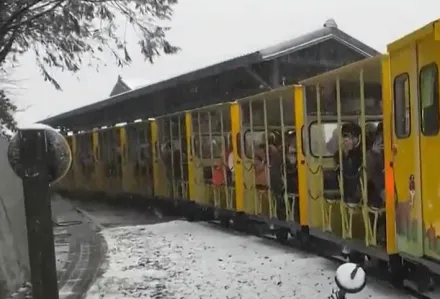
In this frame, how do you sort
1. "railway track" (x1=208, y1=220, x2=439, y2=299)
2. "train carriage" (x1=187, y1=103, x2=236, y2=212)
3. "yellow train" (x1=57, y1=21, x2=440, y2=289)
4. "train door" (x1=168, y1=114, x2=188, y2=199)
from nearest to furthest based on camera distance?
"yellow train" (x1=57, y1=21, x2=440, y2=289) < "railway track" (x1=208, y1=220, x2=439, y2=299) < "train carriage" (x1=187, y1=103, x2=236, y2=212) < "train door" (x1=168, y1=114, x2=188, y2=199)

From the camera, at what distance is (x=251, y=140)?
12852 millimetres

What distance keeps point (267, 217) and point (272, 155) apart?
1.16 m

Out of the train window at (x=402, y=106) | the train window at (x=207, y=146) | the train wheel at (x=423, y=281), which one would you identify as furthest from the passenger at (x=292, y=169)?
the train window at (x=402, y=106)

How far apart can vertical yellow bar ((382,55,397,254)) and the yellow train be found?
11 mm

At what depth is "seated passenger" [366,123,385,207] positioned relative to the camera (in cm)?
799

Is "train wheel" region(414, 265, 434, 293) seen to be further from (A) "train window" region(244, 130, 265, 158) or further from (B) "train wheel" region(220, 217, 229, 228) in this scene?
(B) "train wheel" region(220, 217, 229, 228)

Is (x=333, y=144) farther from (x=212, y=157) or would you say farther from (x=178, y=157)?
(x=178, y=157)

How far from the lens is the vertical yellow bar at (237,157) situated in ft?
43.7

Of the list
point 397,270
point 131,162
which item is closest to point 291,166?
point 397,270

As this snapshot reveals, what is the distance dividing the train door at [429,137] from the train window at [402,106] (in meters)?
0.28

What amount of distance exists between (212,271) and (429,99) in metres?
4.05

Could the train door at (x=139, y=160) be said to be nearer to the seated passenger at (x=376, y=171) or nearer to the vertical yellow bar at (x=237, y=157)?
the vertical yellow bar at (x=237, y=157)

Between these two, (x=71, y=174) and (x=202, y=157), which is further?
(x=71, y=174)

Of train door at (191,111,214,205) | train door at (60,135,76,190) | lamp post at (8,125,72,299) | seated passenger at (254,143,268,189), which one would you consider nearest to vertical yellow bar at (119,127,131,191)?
train door at (60,135,76,190)
